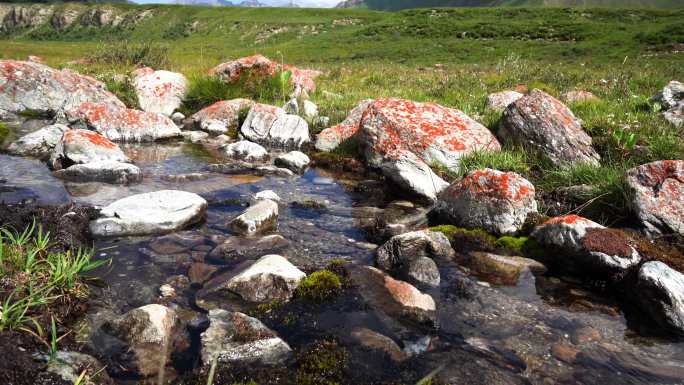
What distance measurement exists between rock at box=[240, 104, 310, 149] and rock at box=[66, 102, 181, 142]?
2.24 meters

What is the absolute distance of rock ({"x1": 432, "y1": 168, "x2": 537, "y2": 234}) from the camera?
7047 millimetres

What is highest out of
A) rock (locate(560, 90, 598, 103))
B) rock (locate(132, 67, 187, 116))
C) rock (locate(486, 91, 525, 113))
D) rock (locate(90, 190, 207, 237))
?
rock (locate(560, 90, 598, 103))

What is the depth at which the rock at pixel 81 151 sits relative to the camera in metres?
9.33

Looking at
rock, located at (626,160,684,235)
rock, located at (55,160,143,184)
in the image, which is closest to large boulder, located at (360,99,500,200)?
rock, located at (626,160,684,235)

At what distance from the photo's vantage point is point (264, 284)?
16.7 ft

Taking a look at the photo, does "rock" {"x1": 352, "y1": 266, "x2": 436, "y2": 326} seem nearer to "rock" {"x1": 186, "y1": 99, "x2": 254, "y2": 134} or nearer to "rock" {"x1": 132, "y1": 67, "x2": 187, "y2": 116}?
"rock" {"x1": 186, "y1": 99, "x2": 254, "y2": 134}

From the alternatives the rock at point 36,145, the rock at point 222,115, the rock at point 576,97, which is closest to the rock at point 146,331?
the rock at point 36,145

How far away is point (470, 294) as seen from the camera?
17.8 feet

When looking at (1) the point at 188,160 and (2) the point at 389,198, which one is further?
(1) the point at 188,160

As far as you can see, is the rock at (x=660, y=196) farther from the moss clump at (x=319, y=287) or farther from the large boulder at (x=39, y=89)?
the large boulder at (x=39, y=89)

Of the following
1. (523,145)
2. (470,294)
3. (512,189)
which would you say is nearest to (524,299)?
(470,294)

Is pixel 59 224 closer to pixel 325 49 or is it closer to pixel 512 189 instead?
pixel 512 189

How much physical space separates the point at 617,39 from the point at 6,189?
201 ft

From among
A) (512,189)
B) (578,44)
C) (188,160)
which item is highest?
(578,44)
